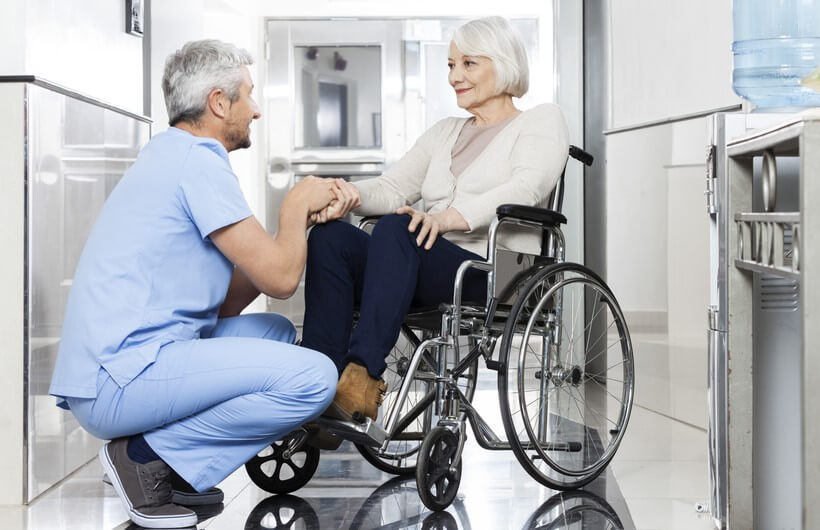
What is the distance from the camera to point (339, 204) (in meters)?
2.27

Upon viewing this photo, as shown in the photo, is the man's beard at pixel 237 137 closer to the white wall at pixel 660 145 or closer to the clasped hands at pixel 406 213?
the clasped hands at pixel 406 213

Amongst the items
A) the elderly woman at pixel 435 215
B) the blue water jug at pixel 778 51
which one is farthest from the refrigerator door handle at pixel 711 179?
the elderly woman at pixel 435 215

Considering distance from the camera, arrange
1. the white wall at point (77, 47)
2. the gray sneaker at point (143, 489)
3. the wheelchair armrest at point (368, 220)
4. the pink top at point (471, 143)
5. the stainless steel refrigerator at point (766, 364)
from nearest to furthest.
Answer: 1. the stainless steel refrigerator at point (766, 364)
2. the gray sneaker at point (143, 489)
3. the white wall at point (77, 47)
4. the wheelchair armrest at point (368, 220)
5. the pink top at point (471, 143)

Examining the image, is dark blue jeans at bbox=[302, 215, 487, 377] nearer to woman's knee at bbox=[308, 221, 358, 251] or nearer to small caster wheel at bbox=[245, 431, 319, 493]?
woman's knee at bbox=[308, 221, 358, 251]

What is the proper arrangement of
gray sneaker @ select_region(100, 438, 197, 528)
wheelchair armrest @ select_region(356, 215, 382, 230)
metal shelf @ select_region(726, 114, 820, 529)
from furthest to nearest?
1. wheelchair armrest @ select_region(356, 215, 382, 230)
2. gray sneaker @ select_region(100, 438, 197, 528)
3. metal shelf @ select_region(726, 114, 820, 529)

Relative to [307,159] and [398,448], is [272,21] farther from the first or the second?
[398,448]

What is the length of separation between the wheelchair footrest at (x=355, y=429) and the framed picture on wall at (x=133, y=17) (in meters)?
1.64

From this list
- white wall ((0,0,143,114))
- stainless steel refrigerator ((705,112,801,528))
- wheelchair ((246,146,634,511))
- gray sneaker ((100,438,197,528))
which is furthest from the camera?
white wall ((0,0,143,114))

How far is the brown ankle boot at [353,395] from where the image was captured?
2.07 m

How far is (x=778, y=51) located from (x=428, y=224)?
82cm

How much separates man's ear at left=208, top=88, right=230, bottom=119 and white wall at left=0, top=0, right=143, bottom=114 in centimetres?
53

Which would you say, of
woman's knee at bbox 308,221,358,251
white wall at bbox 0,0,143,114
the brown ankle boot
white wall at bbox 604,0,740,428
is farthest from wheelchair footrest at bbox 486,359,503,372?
white wall at bbox 604,0,740,428

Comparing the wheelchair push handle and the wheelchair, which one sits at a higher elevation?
the wheelchair push handle

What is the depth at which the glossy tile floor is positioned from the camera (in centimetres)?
216
